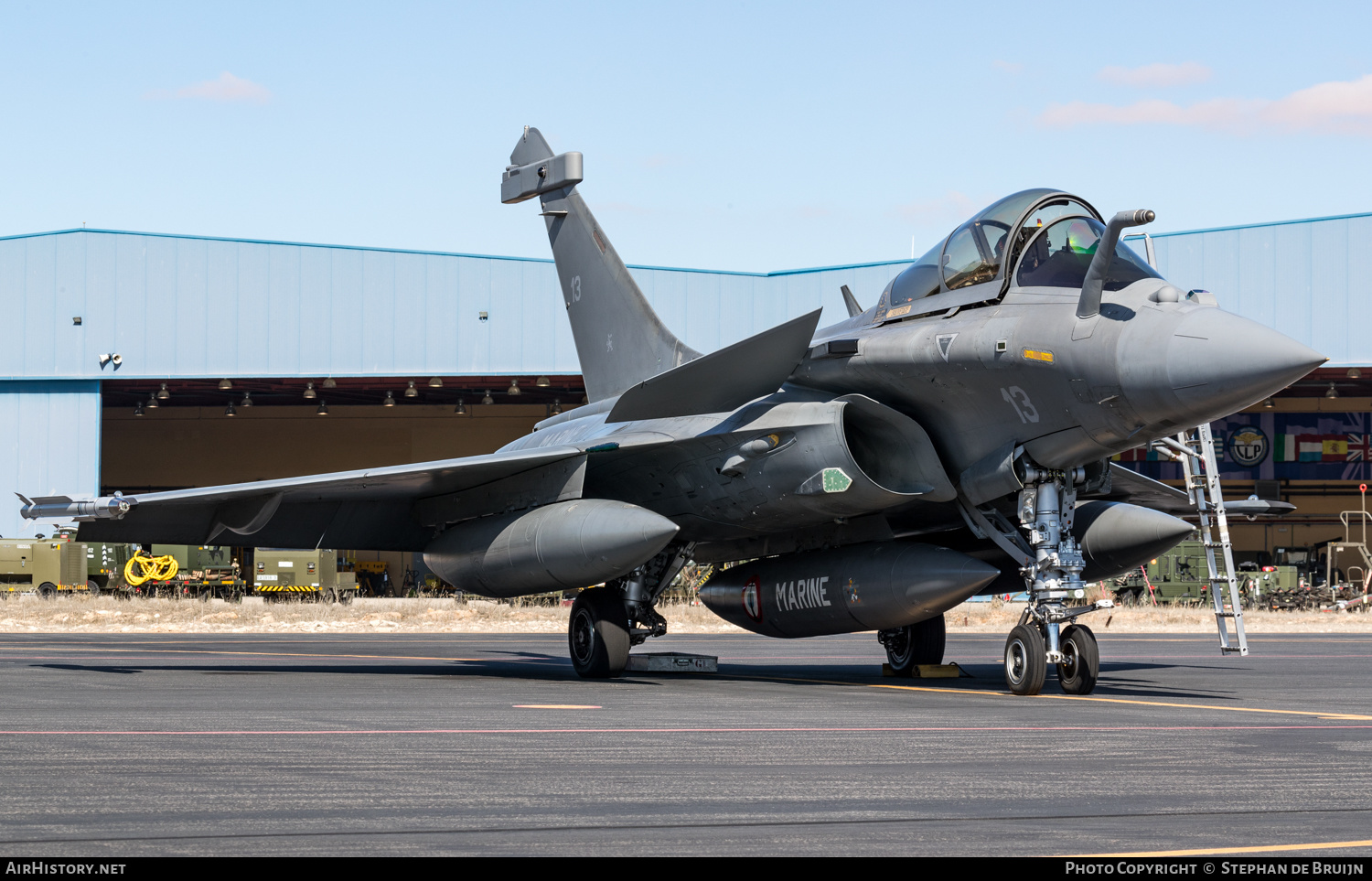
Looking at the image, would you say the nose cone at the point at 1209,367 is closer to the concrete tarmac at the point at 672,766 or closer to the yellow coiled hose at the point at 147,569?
the concrete tarmac at the point at 672,766

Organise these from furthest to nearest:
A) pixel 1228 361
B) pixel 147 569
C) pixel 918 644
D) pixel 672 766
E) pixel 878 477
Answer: pixel 147 569
pixel 918 644
pixel 878 477
pixel 1228 361
pixel 672 766

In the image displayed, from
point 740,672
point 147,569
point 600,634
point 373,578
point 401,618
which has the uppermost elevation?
point 600,634

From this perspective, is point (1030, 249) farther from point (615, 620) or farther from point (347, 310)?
point (347, 310)

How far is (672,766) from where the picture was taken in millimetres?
6211

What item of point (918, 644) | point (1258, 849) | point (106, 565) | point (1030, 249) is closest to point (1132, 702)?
point (918, 644)

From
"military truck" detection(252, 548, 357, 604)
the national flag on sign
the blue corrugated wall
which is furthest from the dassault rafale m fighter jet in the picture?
the national flag on sign

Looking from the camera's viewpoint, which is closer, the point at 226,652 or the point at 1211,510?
the point at 1211,510

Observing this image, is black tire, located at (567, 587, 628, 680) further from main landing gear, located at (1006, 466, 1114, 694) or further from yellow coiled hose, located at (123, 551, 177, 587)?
yellow coiled hose, located at (123, 551, 177, 587)

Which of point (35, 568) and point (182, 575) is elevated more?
point (35, 568)

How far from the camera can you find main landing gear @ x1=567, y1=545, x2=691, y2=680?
500 inches

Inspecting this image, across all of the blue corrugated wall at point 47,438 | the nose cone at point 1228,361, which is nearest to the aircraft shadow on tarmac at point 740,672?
the nose cone at point 1228,361

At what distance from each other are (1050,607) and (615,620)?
422 centimetres

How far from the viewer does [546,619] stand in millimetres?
27938

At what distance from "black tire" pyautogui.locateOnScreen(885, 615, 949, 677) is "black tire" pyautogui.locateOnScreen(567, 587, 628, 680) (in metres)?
2.65
